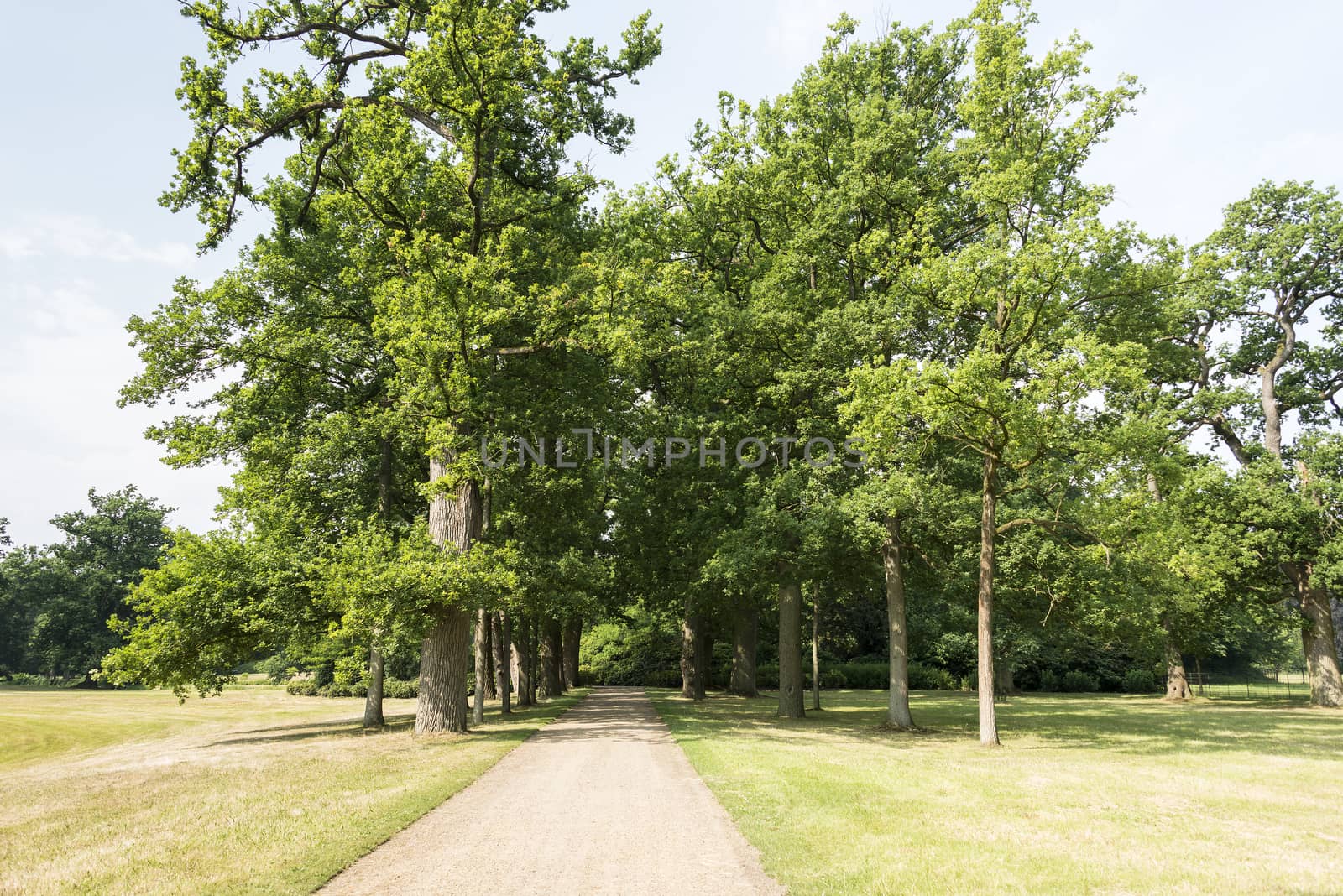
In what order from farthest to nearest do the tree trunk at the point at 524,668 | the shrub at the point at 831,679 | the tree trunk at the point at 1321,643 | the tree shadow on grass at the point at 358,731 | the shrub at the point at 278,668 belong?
the shrub at the point at 278,668 < the shrub at the point at 831,679 < the tree trunk at the point at 1321,643 < the tree trunk at the point at 524,668 < the tree shadow on grass at the point at 358,731

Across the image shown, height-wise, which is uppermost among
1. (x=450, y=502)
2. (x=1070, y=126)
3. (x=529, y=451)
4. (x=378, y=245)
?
(x=1070, y=126)

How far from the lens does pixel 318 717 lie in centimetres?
2683

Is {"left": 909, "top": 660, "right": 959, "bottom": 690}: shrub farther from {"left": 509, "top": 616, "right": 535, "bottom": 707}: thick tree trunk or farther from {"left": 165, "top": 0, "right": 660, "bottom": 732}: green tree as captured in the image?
{"left": 165, "top": 0, "right": 660, "bottom": 732}: green tree

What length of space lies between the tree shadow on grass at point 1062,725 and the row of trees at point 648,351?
192 centimetres

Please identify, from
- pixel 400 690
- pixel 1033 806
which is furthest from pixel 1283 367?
pixel 400 690

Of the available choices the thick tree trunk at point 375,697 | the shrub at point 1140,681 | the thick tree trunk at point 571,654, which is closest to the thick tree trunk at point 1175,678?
the shrub at point 1140,681

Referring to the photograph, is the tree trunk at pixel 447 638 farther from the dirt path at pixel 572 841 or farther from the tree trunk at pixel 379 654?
the dirt path at pixel 572 841

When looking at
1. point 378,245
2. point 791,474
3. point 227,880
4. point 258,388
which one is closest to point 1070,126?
point 791,474

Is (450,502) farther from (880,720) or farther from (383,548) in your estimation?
(880,720)

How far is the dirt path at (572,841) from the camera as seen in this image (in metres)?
6.20

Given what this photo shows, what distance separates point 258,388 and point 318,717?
13132 millimetres

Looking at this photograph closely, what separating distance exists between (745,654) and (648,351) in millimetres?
19488

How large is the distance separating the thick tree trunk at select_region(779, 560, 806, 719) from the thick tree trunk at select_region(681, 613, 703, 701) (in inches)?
365

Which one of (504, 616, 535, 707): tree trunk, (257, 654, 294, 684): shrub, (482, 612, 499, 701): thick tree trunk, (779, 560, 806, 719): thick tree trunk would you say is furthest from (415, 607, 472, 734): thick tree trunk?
(257, 654, 294, 684): shrub
